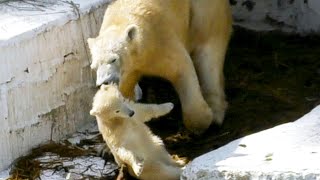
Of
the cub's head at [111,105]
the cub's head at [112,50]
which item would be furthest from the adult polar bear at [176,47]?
the cub's head at [111,105]

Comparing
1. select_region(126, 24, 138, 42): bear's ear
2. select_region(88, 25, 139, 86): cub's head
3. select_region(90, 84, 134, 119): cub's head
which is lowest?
select_region(90, 84, 134, 119): cub's head

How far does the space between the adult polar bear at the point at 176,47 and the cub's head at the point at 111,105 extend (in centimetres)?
26

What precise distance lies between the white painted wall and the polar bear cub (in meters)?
2.58

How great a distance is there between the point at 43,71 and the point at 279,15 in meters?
2.43

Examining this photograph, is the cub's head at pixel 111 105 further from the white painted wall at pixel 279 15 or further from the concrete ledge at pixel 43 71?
the white painted wall at pixel 279 15

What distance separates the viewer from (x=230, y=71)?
24.1 ft

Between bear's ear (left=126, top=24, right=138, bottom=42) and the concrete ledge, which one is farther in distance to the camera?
the concrete ledge

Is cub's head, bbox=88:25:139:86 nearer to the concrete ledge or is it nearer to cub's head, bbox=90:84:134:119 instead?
cub's head, bbox=90:84:134:119

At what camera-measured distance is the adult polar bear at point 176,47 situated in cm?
579

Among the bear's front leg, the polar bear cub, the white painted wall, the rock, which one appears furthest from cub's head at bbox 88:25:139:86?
the white painted wall

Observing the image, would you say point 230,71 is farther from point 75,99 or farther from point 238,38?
point 75,99

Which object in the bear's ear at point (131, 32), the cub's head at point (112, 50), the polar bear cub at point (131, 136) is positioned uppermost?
the bear's ear at point (131, 32)

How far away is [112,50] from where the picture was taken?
569 centimetres

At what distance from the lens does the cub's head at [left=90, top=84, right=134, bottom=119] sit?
17.5 ft
